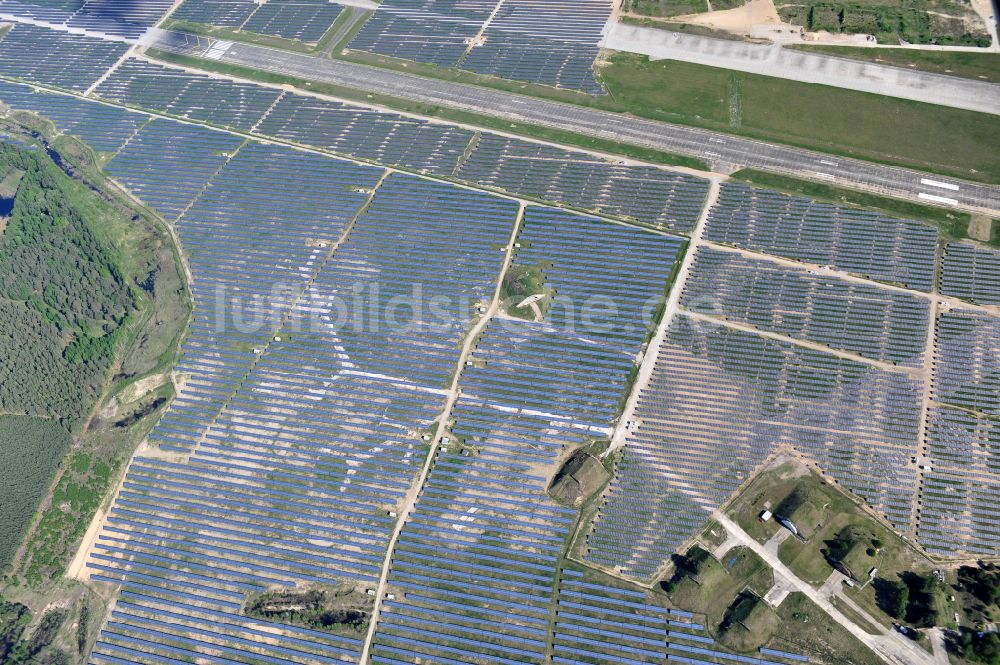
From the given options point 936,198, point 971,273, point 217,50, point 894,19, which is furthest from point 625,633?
point 217,50

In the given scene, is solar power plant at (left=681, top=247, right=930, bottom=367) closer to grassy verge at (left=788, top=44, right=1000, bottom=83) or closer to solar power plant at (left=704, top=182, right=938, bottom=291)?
solar power plant at (left=704, top=182, right=938, bottom=291)

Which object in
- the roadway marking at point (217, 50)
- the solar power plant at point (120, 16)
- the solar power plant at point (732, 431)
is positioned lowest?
the solar power plant at point (732, 431)

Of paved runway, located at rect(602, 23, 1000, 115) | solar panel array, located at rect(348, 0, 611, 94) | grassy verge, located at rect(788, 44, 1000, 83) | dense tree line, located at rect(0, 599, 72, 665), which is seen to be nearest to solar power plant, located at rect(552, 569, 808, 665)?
dense tree line, located at rect(0, 599, 72, 665)

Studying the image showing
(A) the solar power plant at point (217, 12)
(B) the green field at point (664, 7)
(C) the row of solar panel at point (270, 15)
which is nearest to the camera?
(B) the green field at point (664, 7)

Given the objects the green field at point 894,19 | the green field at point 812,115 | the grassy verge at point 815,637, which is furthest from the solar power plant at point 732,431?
the green field at point 894,19

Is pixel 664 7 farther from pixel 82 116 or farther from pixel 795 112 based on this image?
pixel 82 116

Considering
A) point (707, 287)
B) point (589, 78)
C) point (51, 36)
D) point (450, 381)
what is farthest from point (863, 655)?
point (51, 36)

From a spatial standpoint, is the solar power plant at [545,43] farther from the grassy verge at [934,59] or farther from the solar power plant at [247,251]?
the grassy verge at [934,59]
